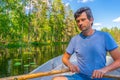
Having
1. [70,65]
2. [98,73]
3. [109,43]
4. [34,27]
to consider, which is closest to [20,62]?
[70,65]

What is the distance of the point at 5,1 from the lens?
50875 mm

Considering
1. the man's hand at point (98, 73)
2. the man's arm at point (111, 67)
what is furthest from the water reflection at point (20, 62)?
the man's hand at point (98, 73)

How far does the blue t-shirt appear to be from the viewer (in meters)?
4.22

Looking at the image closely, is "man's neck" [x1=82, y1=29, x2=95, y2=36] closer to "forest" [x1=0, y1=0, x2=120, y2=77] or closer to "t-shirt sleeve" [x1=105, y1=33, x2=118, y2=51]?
"t-shirt sleeve" [x1=105, y1=33, x2=118, y2=51]

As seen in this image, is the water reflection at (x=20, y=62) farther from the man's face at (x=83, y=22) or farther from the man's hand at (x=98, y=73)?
the man's hand at (x=98, y=73)

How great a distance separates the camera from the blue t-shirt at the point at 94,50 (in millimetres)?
4217

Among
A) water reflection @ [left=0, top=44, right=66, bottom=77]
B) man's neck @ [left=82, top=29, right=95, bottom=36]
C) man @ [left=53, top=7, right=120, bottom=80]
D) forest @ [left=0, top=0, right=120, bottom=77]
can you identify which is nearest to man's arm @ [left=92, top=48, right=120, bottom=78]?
man @ [left=53, top=7, right=120, bottom=80]

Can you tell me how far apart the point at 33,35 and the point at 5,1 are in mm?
13122

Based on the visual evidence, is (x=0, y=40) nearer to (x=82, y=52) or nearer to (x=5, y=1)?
(x=5, y=1)

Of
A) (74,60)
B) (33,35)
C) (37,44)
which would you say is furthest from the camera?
(37,44)

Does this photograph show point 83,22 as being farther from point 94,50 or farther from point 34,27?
point 34,27

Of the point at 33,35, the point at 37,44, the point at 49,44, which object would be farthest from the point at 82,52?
the point at 49,44

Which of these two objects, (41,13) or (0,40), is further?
(41,13)

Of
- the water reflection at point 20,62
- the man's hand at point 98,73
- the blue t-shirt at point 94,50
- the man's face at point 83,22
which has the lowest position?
the water reflection at point 20,62
